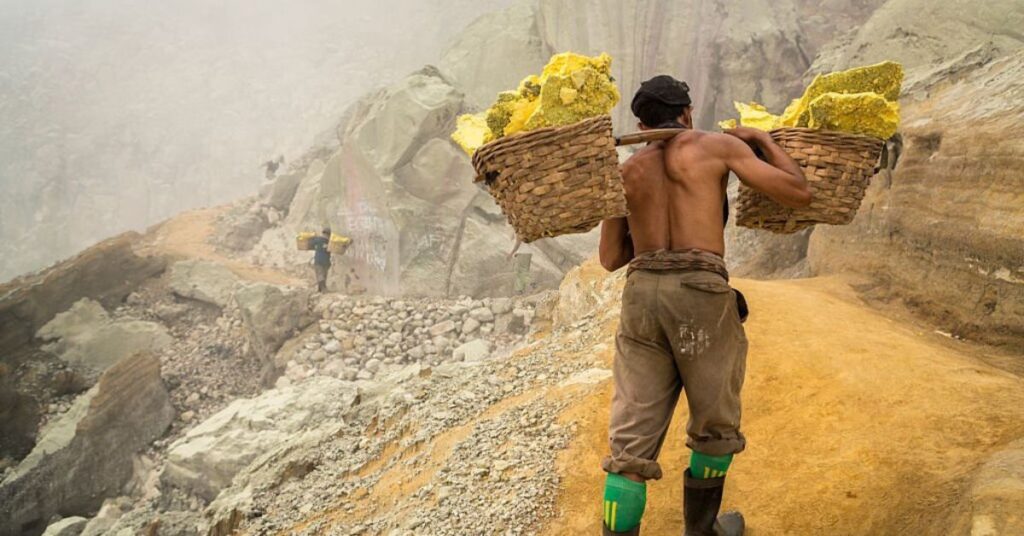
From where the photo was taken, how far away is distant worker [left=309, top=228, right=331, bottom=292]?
1476 centimetres

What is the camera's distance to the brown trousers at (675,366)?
7.07 ft

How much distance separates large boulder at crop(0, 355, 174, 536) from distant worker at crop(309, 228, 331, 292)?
4706 millimetres

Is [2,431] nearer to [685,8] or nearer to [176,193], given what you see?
[685,8]

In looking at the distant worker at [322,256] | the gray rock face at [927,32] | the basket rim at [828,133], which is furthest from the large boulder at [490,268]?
the basket rim at [828,133]

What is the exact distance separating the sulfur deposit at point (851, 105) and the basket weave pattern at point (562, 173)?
0.92m

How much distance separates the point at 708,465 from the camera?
7.54ft

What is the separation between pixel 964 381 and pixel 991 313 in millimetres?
1675

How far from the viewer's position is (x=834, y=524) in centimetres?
250

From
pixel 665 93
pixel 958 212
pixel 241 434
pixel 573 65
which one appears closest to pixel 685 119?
pixel 665 93

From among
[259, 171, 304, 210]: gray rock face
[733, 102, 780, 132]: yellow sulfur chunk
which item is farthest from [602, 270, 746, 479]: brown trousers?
[259, 171, 304, 210]: gray rock face

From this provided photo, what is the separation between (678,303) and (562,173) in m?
0.61

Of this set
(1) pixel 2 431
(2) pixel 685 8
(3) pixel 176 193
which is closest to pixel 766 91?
(2) pixel 685 8

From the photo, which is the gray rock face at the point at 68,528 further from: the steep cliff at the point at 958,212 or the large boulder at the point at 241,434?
the steep cliff at the point at 958,212

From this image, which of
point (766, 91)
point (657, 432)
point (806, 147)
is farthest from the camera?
point (766, 91)
